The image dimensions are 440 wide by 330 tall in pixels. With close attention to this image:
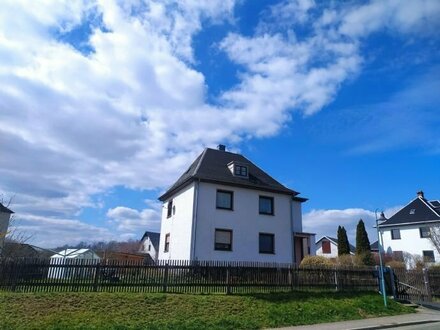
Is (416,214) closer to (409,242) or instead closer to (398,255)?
(409,242)

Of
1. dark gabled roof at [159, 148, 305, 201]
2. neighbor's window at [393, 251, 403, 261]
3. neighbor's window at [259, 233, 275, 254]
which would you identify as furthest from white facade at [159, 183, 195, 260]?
neighbor's window at [393, 251, 403, 261]

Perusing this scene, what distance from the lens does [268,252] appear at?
2716 centimetres

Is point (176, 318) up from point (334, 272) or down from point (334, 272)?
down

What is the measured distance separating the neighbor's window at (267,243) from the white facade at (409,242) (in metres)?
29.2

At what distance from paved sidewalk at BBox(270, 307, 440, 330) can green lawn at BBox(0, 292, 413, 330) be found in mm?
621

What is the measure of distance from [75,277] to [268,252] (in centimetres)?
1605

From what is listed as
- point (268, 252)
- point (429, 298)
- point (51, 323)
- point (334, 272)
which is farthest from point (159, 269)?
point (429, 298)

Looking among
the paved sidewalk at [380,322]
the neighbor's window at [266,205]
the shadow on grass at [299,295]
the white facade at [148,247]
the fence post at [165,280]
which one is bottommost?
the paved sidewalk at [380,322]

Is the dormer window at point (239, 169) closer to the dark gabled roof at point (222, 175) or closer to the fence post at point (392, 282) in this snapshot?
the dark gabled roof at point (222, 175)

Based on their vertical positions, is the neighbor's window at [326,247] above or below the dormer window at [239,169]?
below

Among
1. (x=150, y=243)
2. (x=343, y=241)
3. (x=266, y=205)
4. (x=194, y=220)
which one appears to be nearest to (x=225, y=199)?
(x=194, y=220)

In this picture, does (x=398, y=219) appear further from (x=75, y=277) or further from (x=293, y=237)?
(x=75, y=277)

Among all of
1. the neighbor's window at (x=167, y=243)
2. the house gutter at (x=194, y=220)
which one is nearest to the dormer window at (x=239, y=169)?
the house gutter at (x=194, y=220)

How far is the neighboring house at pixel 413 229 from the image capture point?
47.5m
